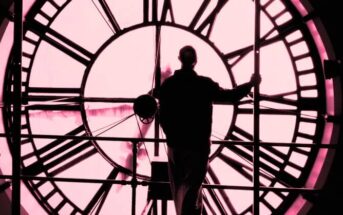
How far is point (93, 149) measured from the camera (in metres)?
2.83

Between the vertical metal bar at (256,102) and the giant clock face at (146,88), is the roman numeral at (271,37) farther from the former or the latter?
the vertical metal bar at (256,102)

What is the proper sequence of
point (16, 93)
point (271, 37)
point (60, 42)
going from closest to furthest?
point (16, 93) → point (271, 37) → point (60, 42)

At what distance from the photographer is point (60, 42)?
9.07 ft

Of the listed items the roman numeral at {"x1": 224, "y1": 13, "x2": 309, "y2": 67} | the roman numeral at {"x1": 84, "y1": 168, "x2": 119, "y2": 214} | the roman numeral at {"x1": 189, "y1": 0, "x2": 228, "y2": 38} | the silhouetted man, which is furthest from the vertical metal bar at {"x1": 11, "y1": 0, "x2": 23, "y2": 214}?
the roman numeral at {"x1": 224, "y1": 13, "x2": 309, "y2": 67}

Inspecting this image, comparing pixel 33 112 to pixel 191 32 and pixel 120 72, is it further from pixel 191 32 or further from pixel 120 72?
pixel 191 32

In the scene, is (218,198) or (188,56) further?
(218,198)

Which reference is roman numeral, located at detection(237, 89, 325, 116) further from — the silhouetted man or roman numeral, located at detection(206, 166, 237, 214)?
the silhouetted man

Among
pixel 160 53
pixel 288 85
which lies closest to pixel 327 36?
pixel 288 85

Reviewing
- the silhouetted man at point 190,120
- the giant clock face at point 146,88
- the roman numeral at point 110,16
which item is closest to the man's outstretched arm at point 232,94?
the silhouetted man at point 190,120

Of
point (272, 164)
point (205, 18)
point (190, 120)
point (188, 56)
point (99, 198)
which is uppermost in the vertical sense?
point (205, 18)

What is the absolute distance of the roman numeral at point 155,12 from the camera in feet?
8.95

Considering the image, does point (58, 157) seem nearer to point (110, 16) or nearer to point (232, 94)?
point (110, 16)

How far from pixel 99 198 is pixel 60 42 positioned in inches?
42.2

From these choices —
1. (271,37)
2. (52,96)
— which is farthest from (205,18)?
(52,96)
